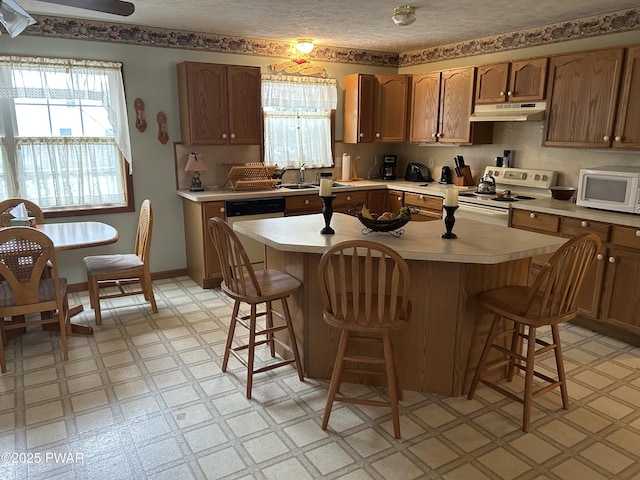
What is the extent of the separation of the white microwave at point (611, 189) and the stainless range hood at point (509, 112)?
28.5 inches

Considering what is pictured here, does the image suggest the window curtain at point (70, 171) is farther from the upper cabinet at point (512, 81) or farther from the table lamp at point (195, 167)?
the upper cabinet at point (512, 81)

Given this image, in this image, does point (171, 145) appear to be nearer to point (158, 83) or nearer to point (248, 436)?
point (158, 83)

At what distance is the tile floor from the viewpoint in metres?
2.21

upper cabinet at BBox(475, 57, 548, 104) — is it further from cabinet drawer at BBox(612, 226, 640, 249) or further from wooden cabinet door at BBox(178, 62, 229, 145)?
wooden cabinet door at BBox(178, 62, 229, 145)

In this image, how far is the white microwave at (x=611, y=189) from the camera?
11.4ft

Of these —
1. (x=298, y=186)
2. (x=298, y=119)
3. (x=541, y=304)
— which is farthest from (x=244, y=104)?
(x=541, y=304)

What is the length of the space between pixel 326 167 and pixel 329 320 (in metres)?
3.69

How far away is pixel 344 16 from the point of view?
397 centimetres

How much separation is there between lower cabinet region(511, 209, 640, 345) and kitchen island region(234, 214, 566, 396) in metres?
1.02

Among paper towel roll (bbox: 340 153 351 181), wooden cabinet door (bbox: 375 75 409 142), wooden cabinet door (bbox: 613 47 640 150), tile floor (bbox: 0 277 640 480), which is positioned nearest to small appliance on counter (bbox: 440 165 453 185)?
wooden cabinet door (bbox: 375 75 409 142)

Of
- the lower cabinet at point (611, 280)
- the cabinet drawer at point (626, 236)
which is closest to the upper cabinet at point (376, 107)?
the lower cabinet at point (611, 280)

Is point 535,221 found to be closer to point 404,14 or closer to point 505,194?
point 505,194

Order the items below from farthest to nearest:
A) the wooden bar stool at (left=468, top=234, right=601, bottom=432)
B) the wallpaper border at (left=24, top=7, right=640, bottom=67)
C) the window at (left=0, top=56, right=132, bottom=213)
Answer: the window at (left=0, top=56, right=132, bottom=213)
the wallpaper border at (left=24, top=7, right=640, bottom=67)
the wooden bar stool at (left=468, top=234, right=601, bottom=432)

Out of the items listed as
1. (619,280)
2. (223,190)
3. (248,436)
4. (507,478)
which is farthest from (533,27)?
(248,436)
